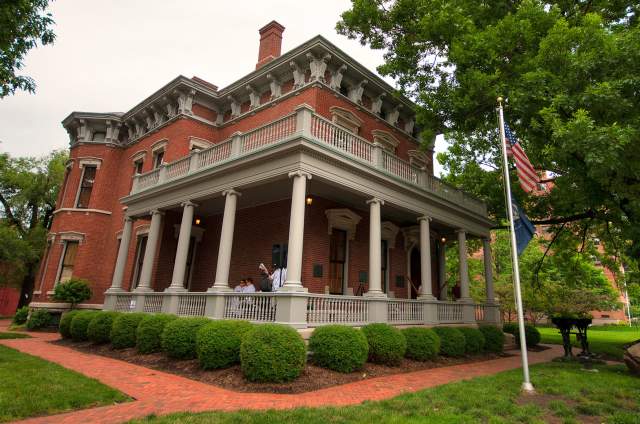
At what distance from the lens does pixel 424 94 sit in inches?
562

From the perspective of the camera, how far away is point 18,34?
9648 mm

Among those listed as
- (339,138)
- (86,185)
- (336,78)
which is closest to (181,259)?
(339,138)

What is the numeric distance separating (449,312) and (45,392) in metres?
13.0

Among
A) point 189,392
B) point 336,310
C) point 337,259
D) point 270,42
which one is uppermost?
point 270,42

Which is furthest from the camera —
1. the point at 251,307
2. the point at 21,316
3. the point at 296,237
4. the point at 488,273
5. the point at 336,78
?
the point at 21,316

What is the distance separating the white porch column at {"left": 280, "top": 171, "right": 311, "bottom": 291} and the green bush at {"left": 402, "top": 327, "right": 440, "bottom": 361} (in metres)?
3.99

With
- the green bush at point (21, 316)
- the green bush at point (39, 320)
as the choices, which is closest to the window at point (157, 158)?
the green bush at point (39, 320)

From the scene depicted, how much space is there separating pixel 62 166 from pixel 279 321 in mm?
33087

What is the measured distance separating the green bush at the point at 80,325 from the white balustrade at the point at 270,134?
882 centimetres

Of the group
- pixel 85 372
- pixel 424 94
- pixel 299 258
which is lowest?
pixel 85 372

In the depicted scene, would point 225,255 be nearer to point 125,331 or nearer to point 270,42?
point 125,331

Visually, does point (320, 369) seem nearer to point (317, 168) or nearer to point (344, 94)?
point (317, 168)

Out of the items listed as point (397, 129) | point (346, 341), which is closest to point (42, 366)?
point (346, 341)

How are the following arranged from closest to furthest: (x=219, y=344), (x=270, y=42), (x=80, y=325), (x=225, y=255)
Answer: (x=219, y=344), (x=225, y=255), (x=80, y=325), (x=270, y=42)
